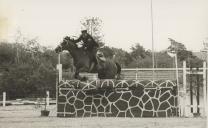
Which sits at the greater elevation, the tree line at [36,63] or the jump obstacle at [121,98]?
the tree line at [36,63]

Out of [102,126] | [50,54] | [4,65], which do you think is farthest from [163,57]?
[102,126]

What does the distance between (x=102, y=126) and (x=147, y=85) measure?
3.22 m

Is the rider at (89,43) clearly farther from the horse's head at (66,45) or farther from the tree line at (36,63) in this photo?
the tree line at (36,63)

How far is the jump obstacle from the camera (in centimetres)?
1311

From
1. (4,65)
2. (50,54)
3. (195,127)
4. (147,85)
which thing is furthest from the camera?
(50,54)

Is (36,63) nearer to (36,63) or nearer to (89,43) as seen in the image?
(36,63)

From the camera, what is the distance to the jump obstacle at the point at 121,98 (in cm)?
1311

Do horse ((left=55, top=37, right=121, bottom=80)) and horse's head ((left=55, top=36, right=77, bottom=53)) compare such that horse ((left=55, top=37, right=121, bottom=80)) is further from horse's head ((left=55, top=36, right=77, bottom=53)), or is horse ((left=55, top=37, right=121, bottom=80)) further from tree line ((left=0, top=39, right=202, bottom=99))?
tree line ((left=0, top=39, right=202, bottom=99))

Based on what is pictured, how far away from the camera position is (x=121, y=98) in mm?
13234

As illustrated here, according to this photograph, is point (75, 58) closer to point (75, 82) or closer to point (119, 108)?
point (75, 82)

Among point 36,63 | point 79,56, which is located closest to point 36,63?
point 36,63

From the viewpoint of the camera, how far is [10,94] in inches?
933

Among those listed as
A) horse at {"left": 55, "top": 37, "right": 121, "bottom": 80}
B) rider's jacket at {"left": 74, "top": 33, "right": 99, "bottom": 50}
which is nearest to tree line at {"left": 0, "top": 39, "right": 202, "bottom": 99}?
horse at {"left": 55, "top": 37, "right": 121, "bottom": 80}

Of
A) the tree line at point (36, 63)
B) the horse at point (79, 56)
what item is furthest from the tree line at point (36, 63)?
the horse at point (79, 56)
